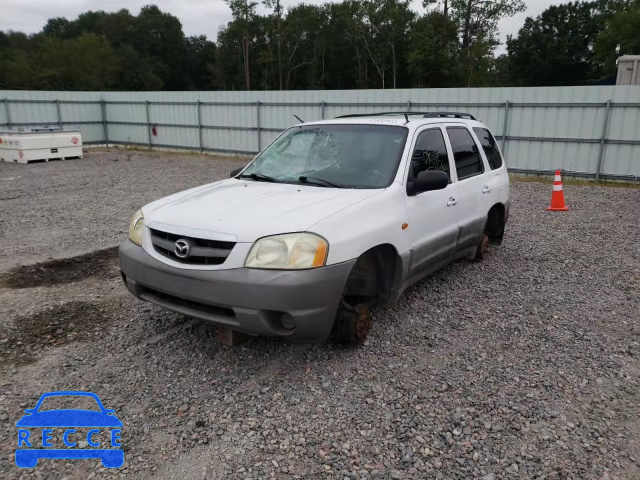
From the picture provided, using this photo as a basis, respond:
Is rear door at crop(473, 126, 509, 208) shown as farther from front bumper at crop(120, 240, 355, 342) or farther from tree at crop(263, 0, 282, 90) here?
tree at crop(263, 0, 282, 90)

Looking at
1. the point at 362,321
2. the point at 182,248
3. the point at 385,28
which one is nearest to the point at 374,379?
the point at 362,321

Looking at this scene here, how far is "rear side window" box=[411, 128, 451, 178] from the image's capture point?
4406 mm

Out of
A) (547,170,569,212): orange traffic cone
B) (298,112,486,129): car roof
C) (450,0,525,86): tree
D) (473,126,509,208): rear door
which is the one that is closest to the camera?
(298,112,486,129): car roof

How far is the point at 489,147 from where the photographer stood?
5898 millimetres

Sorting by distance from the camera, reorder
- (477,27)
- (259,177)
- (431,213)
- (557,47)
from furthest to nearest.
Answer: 1. (557,47)
2. (477,27)
3. (259,177)
4. (431,213)

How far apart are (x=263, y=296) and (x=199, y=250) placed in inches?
22.5

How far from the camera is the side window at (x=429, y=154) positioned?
439 cm

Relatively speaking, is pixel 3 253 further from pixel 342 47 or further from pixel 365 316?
pixel 342 47

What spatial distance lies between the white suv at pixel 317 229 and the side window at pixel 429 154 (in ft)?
0.05

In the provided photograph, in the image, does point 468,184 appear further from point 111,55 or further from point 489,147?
point 111,55

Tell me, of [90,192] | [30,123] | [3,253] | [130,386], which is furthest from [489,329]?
[30,123]

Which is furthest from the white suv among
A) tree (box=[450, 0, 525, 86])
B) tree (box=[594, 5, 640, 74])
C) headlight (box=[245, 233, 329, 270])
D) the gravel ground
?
tree (box=[594, 5, 640, 74])

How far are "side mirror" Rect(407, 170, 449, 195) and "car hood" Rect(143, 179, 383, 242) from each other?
0.36 meters

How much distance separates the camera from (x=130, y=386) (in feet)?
11.0
